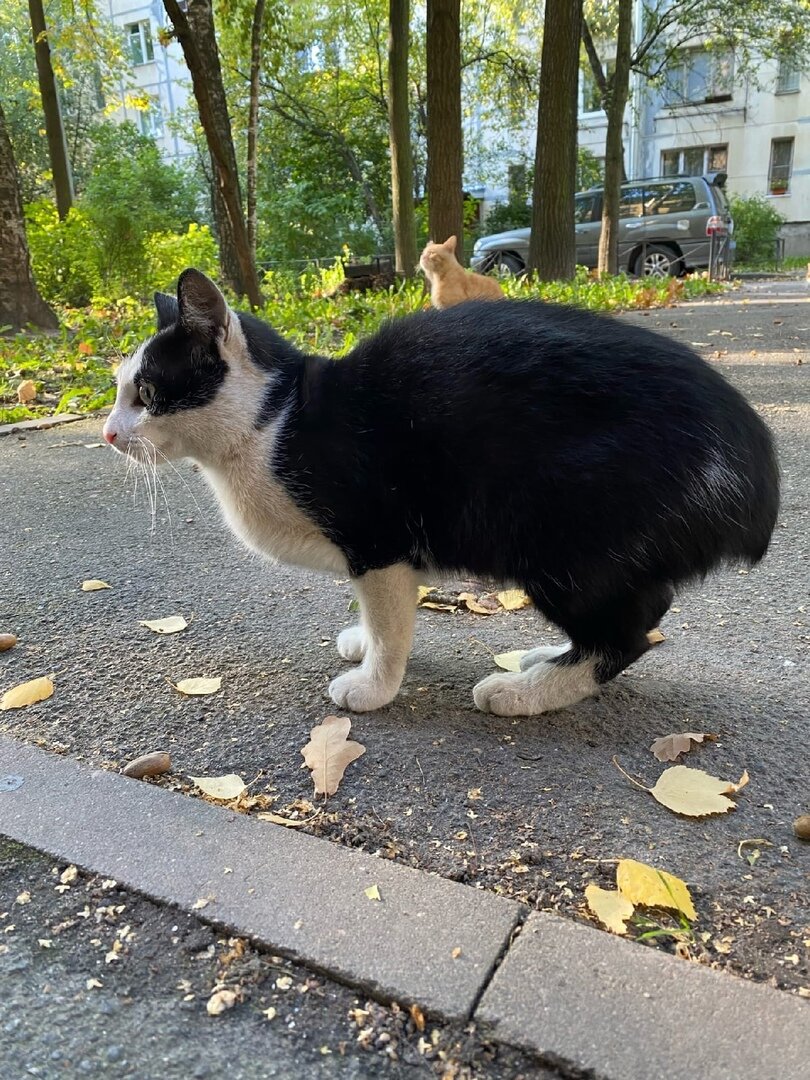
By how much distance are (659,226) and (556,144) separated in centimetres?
725

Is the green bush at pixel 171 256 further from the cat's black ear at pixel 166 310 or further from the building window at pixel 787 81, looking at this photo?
the building window at pixel 787 81

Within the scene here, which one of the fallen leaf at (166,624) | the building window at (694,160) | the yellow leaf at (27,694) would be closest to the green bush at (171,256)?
the fallen leaf at (166,624)

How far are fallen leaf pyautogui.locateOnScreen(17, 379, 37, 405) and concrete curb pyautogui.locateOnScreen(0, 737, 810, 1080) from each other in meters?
5.25

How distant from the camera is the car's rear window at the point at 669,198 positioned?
17.4 metres

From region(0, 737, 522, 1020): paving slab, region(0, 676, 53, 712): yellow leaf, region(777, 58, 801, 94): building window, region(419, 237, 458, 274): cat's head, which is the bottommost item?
region(0, 676, 53, 712): yellow leaf

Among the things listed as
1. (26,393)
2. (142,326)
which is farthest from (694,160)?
(26,393)

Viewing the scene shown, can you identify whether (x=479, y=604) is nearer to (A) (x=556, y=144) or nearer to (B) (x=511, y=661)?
(B) (x=511, y=661)

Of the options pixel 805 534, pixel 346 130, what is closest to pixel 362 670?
pixel 805 534

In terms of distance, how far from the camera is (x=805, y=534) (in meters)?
3.39

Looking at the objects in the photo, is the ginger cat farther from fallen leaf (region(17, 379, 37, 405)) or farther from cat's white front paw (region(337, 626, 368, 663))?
cat's white front paw (region(337, 626, 368, 663))

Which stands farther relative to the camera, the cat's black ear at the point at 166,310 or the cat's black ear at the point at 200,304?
the cat's black ear at the point at 166,310

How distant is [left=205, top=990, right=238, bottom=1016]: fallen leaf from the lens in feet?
4.25

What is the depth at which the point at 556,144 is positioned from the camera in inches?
439

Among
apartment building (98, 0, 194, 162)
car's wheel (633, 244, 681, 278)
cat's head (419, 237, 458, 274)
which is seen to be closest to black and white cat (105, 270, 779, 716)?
cat's head (419, 237, 458, 274)
